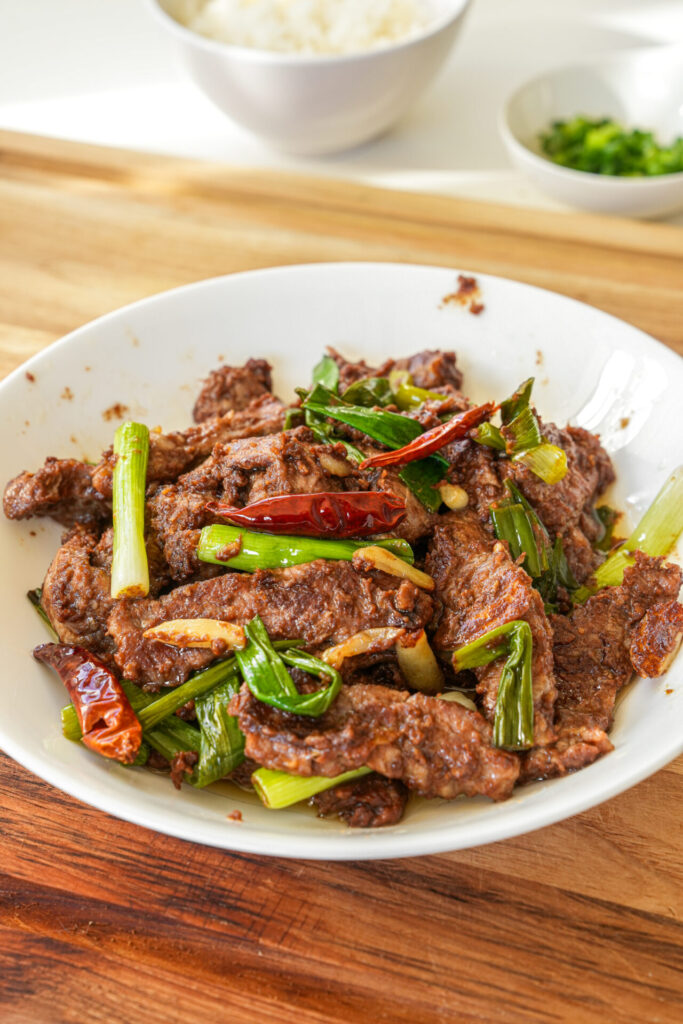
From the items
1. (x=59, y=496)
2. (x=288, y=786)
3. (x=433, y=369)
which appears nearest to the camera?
(x=288, y=786)

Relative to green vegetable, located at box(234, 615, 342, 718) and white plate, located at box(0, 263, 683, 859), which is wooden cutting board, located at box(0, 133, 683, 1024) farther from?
green vegetable, located at box(234, 615, 342, 718)

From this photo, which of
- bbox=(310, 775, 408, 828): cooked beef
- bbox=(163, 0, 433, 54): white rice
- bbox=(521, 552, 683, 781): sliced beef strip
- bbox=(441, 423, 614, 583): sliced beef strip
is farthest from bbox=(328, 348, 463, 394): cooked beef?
bbox=(163, 0, 433, 54): white rice

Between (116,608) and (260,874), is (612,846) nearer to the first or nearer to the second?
(260,874)

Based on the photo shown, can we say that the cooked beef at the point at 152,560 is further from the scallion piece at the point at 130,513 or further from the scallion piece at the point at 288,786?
the scallion piece at the point at 288,786

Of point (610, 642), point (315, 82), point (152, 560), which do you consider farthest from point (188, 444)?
point (315, 82)

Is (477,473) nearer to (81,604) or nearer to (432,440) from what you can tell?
(432,440)
